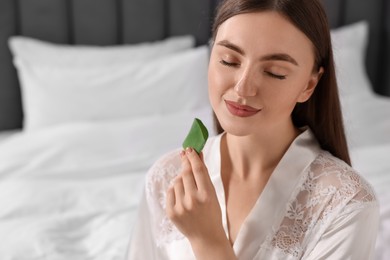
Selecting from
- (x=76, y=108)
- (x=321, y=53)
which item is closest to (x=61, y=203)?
(x=76, y=108)

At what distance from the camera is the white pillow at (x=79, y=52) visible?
109 inches

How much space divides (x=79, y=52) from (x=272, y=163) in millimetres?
1723

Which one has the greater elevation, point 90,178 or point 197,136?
point 197,136

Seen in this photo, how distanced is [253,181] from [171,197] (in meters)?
0.21

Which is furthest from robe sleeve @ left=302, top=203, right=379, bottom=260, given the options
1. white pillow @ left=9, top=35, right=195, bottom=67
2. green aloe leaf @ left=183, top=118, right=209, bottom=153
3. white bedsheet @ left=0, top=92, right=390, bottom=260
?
A: white pillow @ left=9, top=35, right=195, bottom=67

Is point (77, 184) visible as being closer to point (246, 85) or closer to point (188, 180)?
point (188, 180)

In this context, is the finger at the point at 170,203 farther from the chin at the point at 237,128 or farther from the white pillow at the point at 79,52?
the white pillow at the point at 79,52

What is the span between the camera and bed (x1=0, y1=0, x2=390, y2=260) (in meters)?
1.99

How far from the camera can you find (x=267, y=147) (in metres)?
1.25

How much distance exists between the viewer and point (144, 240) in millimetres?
1335

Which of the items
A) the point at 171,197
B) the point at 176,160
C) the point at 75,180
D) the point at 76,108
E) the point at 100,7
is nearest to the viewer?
the point at 171,197

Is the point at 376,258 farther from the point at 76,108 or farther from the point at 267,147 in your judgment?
the point at 76,108

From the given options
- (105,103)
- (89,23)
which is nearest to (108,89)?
(105,103)

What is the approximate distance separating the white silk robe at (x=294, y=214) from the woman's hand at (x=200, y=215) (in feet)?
0.30
